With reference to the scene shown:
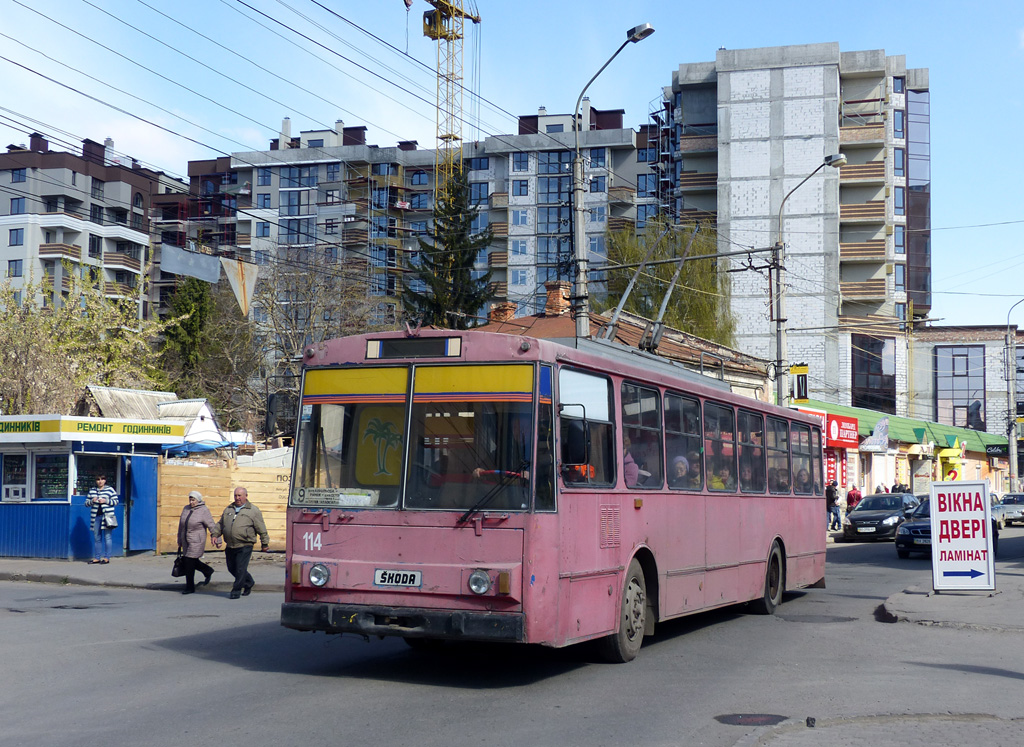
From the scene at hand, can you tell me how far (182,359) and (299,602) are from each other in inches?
2212

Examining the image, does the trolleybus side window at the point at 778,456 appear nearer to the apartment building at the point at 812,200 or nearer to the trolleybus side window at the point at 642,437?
the trolleybus side window at the point at 642,437

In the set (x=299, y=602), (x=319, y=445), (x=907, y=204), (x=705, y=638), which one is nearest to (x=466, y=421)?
(x=319, y=445)

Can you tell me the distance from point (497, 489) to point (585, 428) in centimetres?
104

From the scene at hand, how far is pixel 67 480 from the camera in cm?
2481

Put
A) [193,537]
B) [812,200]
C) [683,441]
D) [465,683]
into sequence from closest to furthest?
[465,683], [683,441], [193,537], [812,200]

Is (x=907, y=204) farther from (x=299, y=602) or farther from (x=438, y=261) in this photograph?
(x=299, y=602)

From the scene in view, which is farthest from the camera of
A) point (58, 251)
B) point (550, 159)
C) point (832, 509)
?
point (550, 159)

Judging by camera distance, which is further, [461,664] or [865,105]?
[865,105]

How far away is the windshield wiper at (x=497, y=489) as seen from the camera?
8.98 meters

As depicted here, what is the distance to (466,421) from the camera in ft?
30.2

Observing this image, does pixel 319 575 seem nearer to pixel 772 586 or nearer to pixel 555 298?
pixel 772 586

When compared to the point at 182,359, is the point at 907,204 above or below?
above

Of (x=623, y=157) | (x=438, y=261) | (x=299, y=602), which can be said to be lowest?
(x=299, y=602)

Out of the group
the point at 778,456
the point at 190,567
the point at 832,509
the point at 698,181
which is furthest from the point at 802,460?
the point at 698,181
